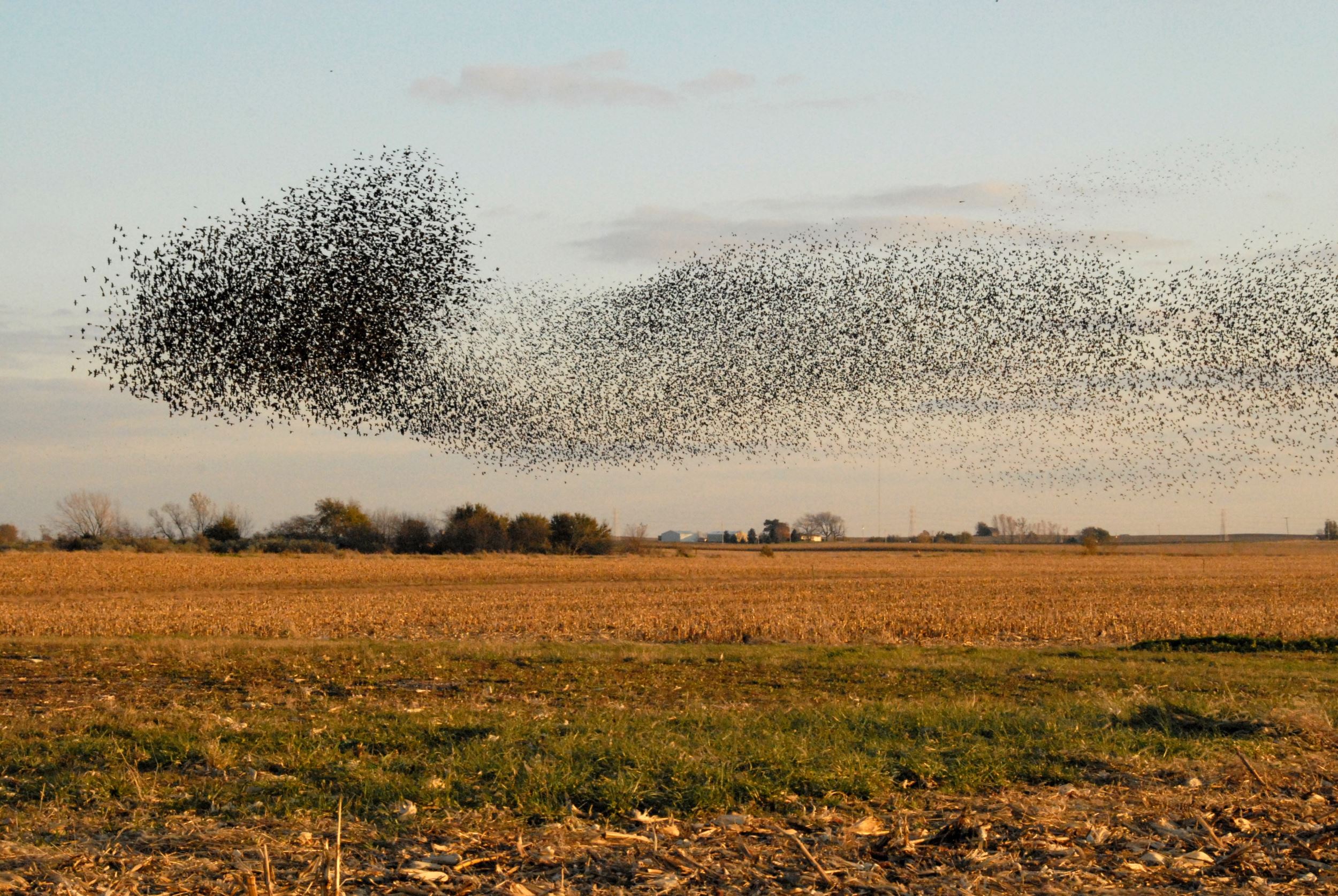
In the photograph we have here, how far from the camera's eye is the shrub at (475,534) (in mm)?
97375

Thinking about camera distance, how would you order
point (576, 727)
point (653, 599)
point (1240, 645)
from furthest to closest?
point (653, 599), point (1240, 645), point (576, 727)

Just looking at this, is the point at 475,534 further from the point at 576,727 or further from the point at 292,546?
the point at 576,727

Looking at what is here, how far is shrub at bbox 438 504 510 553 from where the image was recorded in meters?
97.4

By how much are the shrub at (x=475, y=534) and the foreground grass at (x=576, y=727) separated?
258 ft

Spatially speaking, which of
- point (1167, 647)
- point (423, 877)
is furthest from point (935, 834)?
point (1167, 647)

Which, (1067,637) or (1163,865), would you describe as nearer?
(1163,865)

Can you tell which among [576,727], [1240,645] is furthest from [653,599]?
[576,727]

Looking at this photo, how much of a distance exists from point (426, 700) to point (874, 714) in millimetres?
5643

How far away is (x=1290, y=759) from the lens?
9.57 m

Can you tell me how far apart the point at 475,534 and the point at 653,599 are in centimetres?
5944

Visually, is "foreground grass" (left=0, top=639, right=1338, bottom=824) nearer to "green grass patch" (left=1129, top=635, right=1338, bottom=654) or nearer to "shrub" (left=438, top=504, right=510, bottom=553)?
"green grass patch" (left=1129, top=635, right=1338, bottom=654)

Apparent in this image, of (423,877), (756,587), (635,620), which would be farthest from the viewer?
(756,587)

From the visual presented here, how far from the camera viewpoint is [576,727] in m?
10.3

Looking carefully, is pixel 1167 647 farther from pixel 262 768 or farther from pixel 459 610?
pixel 262 768
